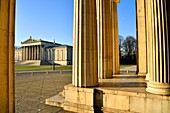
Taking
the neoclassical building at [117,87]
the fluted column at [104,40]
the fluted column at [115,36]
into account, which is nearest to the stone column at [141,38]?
the fluted column at [115,36]

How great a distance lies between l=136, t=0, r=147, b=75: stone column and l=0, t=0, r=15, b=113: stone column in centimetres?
1239

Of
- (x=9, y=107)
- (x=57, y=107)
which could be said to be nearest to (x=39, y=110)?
(x=57, y=107)

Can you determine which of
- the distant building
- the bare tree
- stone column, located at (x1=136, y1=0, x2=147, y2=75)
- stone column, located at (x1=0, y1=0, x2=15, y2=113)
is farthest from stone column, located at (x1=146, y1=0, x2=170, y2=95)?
the distant building

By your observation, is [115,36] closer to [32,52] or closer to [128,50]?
[128,50]

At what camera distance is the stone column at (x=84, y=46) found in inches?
319

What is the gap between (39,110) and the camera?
779cm

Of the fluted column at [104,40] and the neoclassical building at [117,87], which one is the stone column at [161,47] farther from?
the fluted column at [104,40]

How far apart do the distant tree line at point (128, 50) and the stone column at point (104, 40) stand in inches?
1991

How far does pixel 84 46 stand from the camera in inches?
320

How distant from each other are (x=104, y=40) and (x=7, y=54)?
32.4 feet

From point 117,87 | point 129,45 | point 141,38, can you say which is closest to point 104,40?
point 141,38

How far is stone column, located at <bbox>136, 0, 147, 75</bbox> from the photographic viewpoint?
1389 centimetres

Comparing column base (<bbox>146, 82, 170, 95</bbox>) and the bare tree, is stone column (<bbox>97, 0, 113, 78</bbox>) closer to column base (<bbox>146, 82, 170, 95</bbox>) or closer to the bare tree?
column base (<bbox>146, 82, 170, 95</bbox>)

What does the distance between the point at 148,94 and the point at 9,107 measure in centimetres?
514
